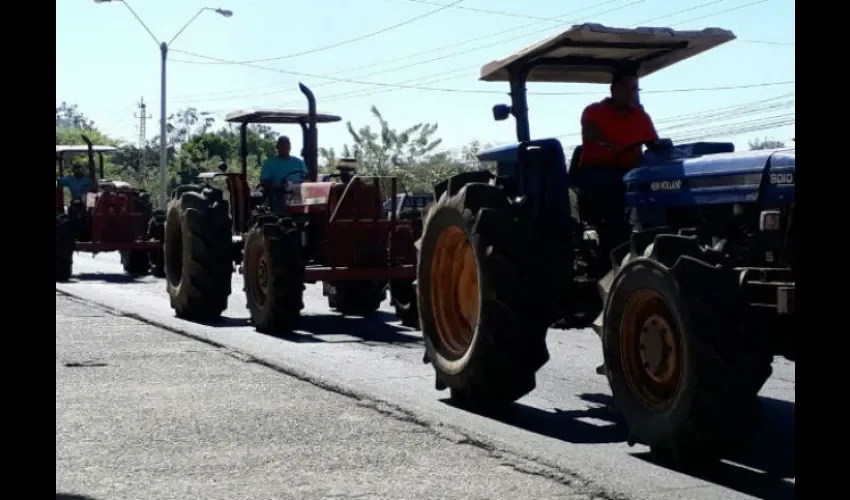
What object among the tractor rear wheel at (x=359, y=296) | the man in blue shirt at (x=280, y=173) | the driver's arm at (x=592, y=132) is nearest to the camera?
the driver's arm at (x=592, y=132)

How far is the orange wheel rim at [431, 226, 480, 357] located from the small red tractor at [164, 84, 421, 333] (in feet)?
12.5

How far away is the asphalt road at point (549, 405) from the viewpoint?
18.3 ft

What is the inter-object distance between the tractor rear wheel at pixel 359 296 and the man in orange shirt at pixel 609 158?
6.50 metres

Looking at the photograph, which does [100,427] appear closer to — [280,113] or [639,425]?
[639,425]

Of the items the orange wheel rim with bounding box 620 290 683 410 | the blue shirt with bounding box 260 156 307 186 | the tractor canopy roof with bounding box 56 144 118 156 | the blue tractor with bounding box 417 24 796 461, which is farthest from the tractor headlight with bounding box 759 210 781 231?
the tractor canopy roof with bounding box 56 144 118 156

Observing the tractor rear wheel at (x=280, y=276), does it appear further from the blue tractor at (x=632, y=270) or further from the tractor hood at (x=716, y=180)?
the tractor hood at (x=716, y=180)

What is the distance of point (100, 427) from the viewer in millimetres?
7023

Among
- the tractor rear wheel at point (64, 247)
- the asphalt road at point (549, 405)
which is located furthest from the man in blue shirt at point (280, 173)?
the tractor rear wheel at point (64, 247)

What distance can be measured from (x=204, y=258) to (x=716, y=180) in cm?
780

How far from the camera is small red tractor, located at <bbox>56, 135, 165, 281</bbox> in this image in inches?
870

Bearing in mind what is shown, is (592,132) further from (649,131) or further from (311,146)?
(311,146)

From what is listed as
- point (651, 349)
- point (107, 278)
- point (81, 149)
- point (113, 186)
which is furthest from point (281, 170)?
point (81, 149)
